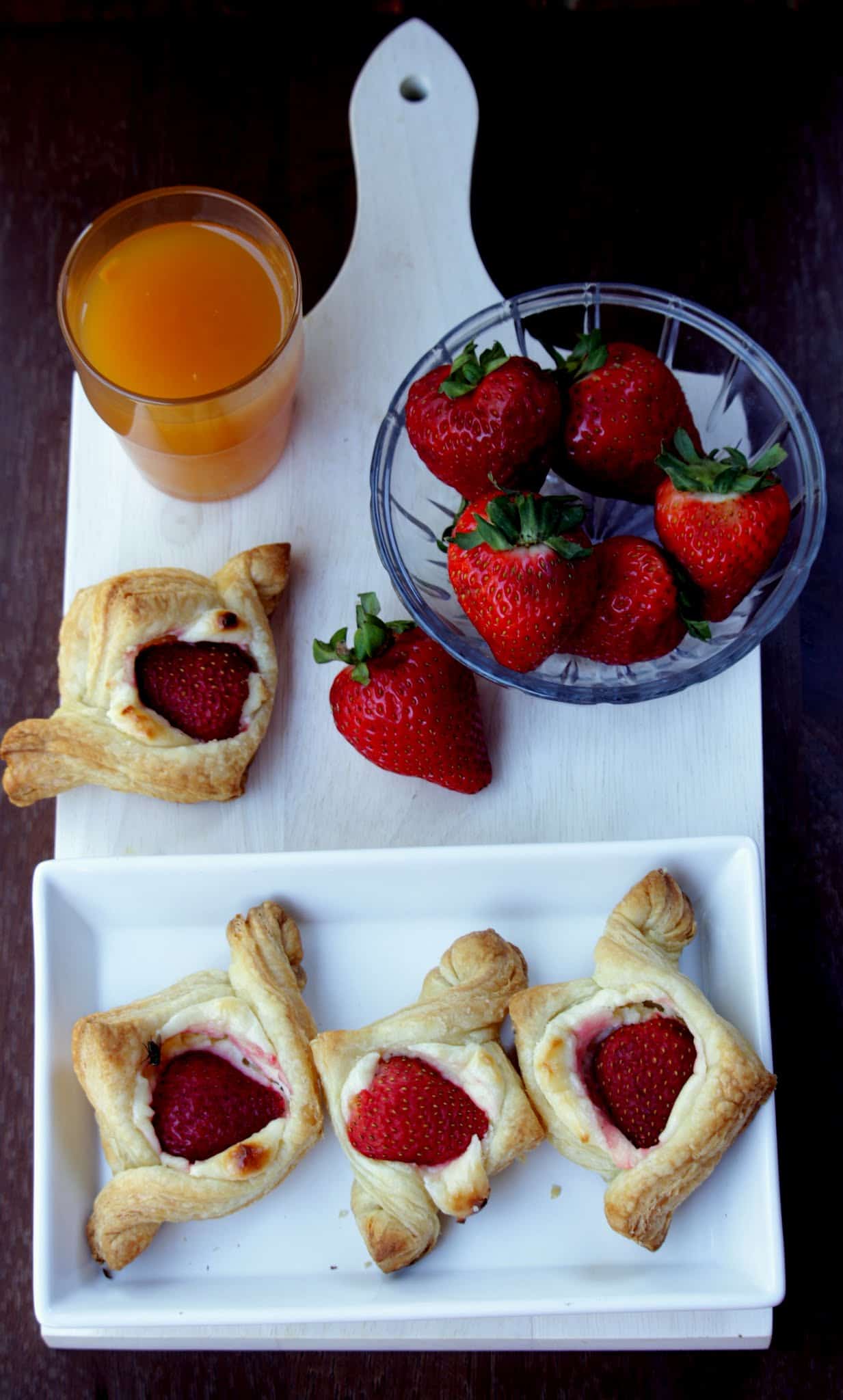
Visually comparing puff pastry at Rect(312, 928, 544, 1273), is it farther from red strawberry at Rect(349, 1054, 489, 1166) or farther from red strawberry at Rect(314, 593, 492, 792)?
red strawberry at Rect(314, 593, 492, 792)

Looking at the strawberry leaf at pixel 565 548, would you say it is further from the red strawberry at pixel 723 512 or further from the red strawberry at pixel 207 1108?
the red strawberry at pixel 207 1108

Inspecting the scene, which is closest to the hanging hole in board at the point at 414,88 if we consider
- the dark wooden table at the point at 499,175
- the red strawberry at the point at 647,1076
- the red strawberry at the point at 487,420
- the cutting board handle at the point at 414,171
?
the cutting board handle at the point at 414,171

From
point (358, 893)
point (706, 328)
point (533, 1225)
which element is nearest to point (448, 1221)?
point (533, 1225)

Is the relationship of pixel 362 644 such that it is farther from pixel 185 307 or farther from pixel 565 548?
pixel 185 307

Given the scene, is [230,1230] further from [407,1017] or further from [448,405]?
[448,405]

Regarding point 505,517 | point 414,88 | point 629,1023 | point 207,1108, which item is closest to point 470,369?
point 505,517

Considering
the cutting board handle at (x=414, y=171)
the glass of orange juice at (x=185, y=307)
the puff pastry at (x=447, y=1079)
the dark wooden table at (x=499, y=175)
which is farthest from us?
the dark wooden table at (x=499, y=175)
